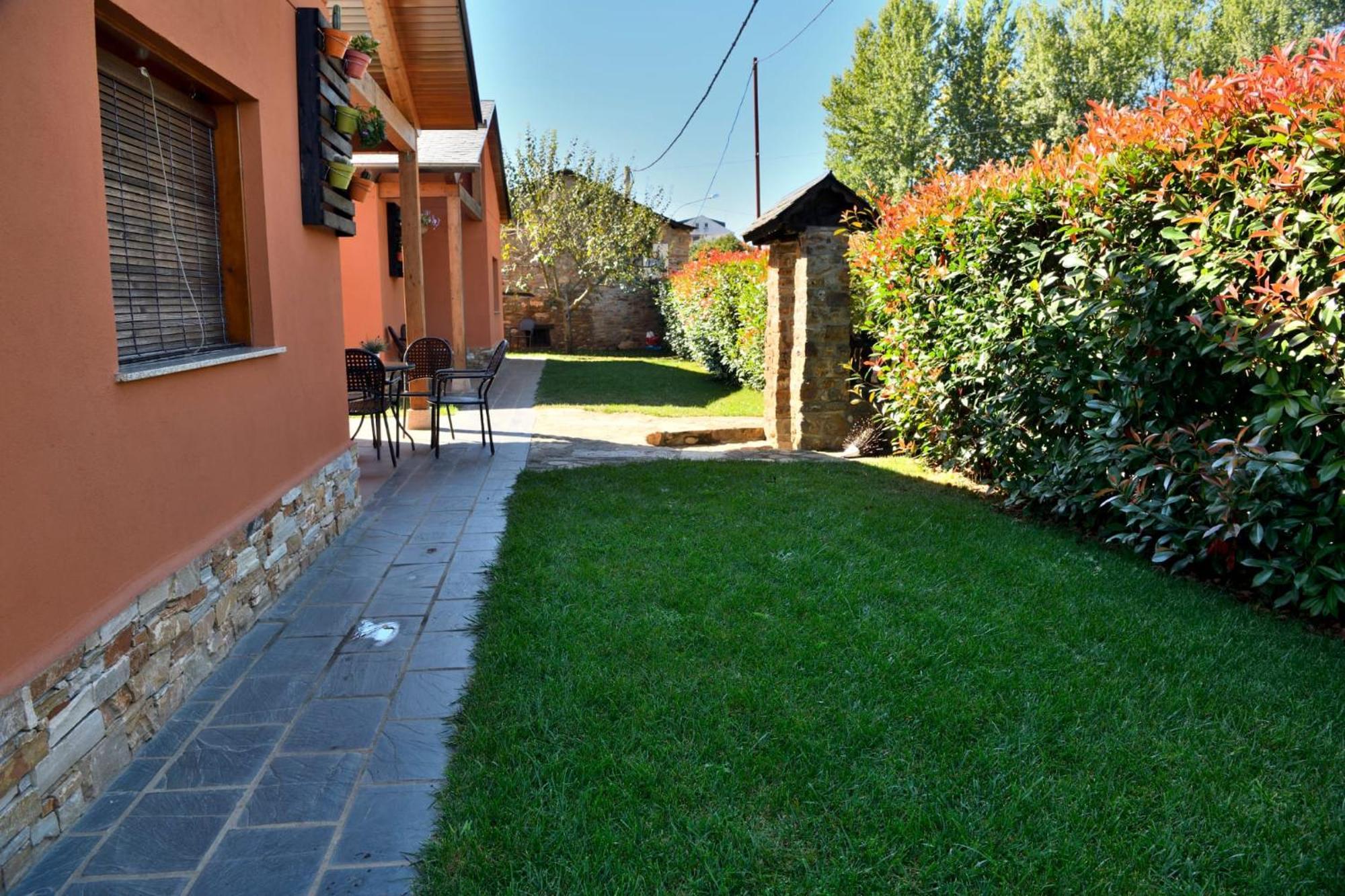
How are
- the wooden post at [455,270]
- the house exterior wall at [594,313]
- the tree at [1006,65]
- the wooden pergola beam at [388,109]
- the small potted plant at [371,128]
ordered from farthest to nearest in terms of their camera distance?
the tree at [1006,65], the house exterior wall at [594,313], the wooden post at [455,270], the wooden pergola beam at [388,109], the small potted plant at [371,128]

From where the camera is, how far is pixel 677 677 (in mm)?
2996

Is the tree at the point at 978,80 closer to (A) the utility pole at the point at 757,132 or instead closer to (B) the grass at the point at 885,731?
(A) the utility pole at the point at 757,132

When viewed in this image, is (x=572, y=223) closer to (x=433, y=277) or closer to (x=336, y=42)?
(x=433, y=277)

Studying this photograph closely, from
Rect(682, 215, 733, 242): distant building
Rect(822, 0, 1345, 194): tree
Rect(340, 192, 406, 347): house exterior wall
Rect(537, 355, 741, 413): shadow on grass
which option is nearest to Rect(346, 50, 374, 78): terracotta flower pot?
Rect(537, 355, 741, 413): shadow on grass

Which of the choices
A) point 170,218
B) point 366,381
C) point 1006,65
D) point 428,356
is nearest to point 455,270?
point 428,356

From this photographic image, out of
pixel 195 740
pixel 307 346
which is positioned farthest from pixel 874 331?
pixel 195 740

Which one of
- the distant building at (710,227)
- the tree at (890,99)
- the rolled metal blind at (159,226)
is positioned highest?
the tree at (890,99)

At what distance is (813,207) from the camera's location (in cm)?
736

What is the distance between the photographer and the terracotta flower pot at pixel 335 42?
15.6ft

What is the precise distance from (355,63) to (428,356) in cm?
332

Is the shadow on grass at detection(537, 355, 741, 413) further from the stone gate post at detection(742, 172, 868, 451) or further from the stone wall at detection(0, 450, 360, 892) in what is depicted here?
the stone wall at detection(0, 450, 360, 892)

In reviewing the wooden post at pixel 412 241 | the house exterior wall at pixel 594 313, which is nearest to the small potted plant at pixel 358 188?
the wooden post at pixel 412 241

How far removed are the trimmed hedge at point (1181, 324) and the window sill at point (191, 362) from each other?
3809mm

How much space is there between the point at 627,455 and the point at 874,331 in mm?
2242
